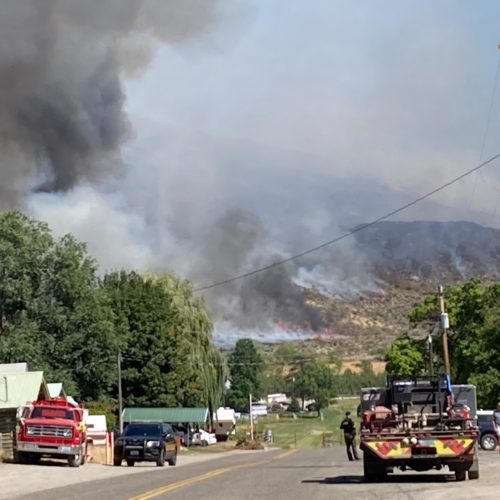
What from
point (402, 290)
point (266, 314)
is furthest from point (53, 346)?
point (402, 290)

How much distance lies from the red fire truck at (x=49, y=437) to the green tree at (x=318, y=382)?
140567mm

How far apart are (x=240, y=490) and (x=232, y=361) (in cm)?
14956

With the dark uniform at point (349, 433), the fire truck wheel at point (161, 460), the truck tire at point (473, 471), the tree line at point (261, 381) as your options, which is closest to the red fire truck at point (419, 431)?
the truck tire at point (473, 471)

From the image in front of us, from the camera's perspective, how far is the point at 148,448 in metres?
38.0

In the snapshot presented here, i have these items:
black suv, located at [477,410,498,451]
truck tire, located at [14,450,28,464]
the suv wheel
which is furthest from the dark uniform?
the suv wheel

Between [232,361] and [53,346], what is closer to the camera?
[53,346]

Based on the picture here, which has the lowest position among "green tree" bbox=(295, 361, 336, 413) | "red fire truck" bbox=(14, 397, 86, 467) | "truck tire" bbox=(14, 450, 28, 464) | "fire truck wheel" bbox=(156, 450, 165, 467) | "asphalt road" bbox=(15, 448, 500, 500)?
"asphalt road" bbox=(15, 448, 500, 500)

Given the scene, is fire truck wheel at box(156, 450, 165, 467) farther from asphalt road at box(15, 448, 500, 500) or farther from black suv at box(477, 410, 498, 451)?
black suv at box(477, 410, 498, 451)

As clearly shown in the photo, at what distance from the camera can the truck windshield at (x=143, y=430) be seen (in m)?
37.9

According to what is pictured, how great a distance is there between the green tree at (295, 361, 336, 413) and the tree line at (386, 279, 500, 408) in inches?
3404

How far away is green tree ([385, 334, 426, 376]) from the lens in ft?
288

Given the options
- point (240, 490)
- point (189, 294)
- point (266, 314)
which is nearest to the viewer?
point (240, 490)

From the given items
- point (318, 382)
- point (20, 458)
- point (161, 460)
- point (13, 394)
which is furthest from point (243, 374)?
point (20, 458)

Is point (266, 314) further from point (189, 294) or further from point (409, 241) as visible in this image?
point (189, 294)
